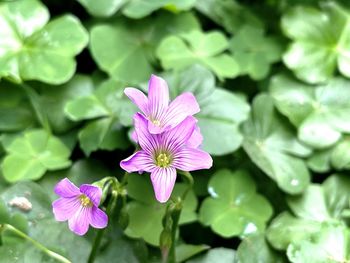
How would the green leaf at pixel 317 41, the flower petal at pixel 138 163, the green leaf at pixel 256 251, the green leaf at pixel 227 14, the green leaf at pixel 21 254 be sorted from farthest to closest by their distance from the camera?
the green leaf at pixel 227 14 → the green leaf at pixel 317 41 → the green leaf at pixel 256 251 → the green leaf at pixel 21 254 → the flower petal at pixel 138 163

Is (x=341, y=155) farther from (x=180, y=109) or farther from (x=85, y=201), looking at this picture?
(x=85, y=201)

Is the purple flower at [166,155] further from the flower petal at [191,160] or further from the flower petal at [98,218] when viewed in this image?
the flower petal at [98,218]

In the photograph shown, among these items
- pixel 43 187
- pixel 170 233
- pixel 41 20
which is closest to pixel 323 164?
pixel 170 233

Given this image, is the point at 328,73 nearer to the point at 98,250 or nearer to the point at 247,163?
the point at 247,163

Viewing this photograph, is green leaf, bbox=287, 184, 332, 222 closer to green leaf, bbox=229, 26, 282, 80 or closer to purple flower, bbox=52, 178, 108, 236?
green leaf, bbox=229, 26, 282, 80

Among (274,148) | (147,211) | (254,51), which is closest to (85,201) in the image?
(147,211)

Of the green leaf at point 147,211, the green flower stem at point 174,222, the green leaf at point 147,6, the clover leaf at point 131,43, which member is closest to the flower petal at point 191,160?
the green flower stem at point 174,222

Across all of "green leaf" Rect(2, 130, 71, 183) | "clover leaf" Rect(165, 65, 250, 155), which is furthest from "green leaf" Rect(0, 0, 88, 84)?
"clover leaf" Rect(165, 65, 250, 155)

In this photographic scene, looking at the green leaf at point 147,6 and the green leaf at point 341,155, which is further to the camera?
the green leaf at point 147,6
